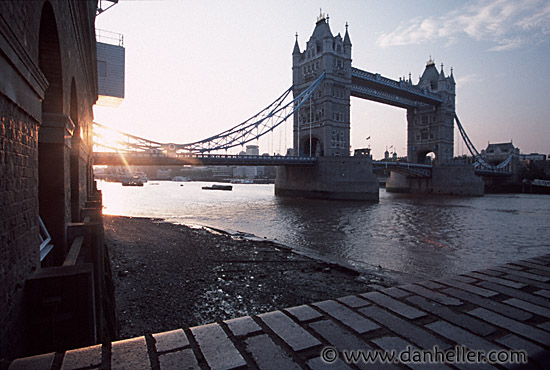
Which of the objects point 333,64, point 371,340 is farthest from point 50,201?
point 333,64

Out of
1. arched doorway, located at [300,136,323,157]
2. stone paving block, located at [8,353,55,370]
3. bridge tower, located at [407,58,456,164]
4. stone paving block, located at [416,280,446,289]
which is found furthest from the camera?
bridge tower, located at [407,58,456,164]

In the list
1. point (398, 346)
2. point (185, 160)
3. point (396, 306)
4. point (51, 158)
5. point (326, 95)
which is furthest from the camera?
point (326, 95)

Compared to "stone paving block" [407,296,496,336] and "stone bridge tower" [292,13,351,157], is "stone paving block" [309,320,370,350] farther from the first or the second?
"stone bridge tower" [292,13,351,157]

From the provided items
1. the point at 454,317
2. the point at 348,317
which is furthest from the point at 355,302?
the point at 454,317

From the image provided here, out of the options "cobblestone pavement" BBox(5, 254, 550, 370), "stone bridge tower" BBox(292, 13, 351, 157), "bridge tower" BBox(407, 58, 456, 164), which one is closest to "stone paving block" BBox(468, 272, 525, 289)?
"cobblestone pavement" BBox(5, 254, 550, 370)

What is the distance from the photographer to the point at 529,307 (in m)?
2.42

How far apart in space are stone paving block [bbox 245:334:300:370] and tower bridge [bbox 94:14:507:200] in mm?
29180

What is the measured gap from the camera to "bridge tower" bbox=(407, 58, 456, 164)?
176 ft

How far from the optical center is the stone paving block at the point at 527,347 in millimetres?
1771

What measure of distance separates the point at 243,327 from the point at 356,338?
2.38ft

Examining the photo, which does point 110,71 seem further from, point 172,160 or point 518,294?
point 518,294

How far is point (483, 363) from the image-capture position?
5.66 feet

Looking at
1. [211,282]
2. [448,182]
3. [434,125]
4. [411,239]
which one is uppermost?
[434,125]

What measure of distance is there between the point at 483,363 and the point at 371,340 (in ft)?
1.93
